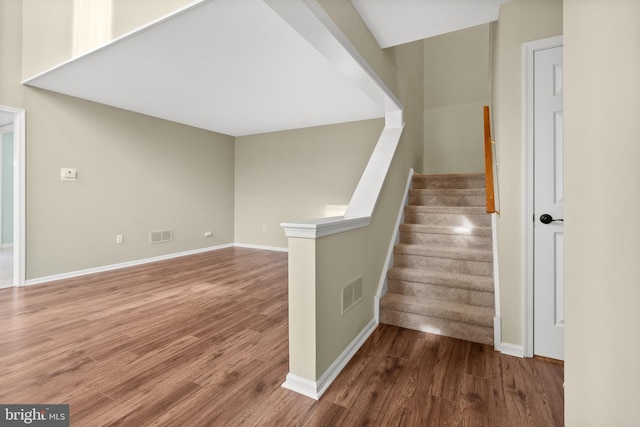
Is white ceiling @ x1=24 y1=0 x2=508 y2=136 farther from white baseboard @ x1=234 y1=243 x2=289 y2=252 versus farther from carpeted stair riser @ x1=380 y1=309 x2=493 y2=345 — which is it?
white baseboard @ x1=234 y1=243 x2=289 y2=252

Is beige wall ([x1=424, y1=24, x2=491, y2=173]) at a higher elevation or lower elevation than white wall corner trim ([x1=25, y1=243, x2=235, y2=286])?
higher

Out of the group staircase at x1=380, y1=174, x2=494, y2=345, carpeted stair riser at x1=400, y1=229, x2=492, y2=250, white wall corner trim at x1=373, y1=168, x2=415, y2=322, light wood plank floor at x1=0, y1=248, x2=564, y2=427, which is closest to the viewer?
light wood plank floor at x1=0, y1=248, x2=564, y2=427

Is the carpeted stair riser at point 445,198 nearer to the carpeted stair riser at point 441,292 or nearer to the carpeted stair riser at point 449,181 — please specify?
the carpeted stair riser at point 449,181

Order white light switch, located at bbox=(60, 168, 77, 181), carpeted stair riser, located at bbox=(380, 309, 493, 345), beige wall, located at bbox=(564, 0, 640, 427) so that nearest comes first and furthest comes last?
beige wall, located at bbox=(564, 0, 640, 427), carpeted stair riser, located at bbox=(380, 309, 493, 345), white light switch, located at bbox=(60, 168, 77, 181)

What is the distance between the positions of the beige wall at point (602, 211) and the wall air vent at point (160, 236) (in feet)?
17.6

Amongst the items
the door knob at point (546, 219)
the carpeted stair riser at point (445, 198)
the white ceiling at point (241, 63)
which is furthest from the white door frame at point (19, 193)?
the door knob at point (546, 219)

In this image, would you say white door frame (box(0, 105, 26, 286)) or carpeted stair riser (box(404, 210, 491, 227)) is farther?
white door frame (box(0, 105, 26, 286))

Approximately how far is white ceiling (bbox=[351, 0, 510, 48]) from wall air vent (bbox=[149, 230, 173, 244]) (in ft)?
14.7

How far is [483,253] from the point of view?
2613 mm

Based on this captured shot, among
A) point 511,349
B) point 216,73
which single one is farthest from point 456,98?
point 511,349

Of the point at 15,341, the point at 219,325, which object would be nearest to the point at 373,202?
the point at 219,325

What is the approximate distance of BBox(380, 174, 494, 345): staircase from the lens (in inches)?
91.2

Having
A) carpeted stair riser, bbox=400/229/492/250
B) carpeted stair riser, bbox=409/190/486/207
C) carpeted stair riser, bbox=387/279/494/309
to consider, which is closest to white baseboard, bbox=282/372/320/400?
carpeted stair riser, bbox=387/279/494/309

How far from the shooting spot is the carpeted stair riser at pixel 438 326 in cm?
219
